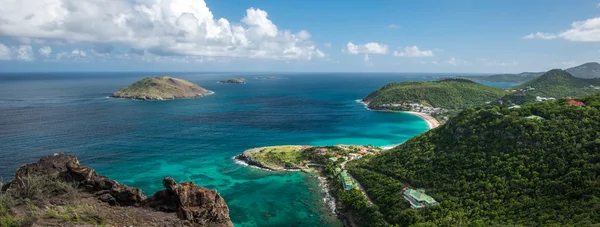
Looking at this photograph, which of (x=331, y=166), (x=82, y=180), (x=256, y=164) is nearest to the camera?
(x=82, y=180)

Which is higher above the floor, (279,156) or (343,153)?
(343,153)

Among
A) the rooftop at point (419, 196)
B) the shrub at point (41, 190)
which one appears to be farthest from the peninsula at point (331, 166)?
the shrub at point (41, 190)

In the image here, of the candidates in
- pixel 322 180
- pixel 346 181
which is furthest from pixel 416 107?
pixel 346 181

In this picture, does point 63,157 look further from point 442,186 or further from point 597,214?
point 597,214

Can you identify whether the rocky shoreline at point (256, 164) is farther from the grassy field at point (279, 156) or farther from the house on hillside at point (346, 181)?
Answer: the house on hillside at point (346, 181)

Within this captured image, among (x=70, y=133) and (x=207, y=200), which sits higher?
(x=207, y=200)

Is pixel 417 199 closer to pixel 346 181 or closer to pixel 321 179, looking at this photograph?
pixel 346 181

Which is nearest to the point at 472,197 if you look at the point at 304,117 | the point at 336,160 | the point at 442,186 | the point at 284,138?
the point at 442,186
